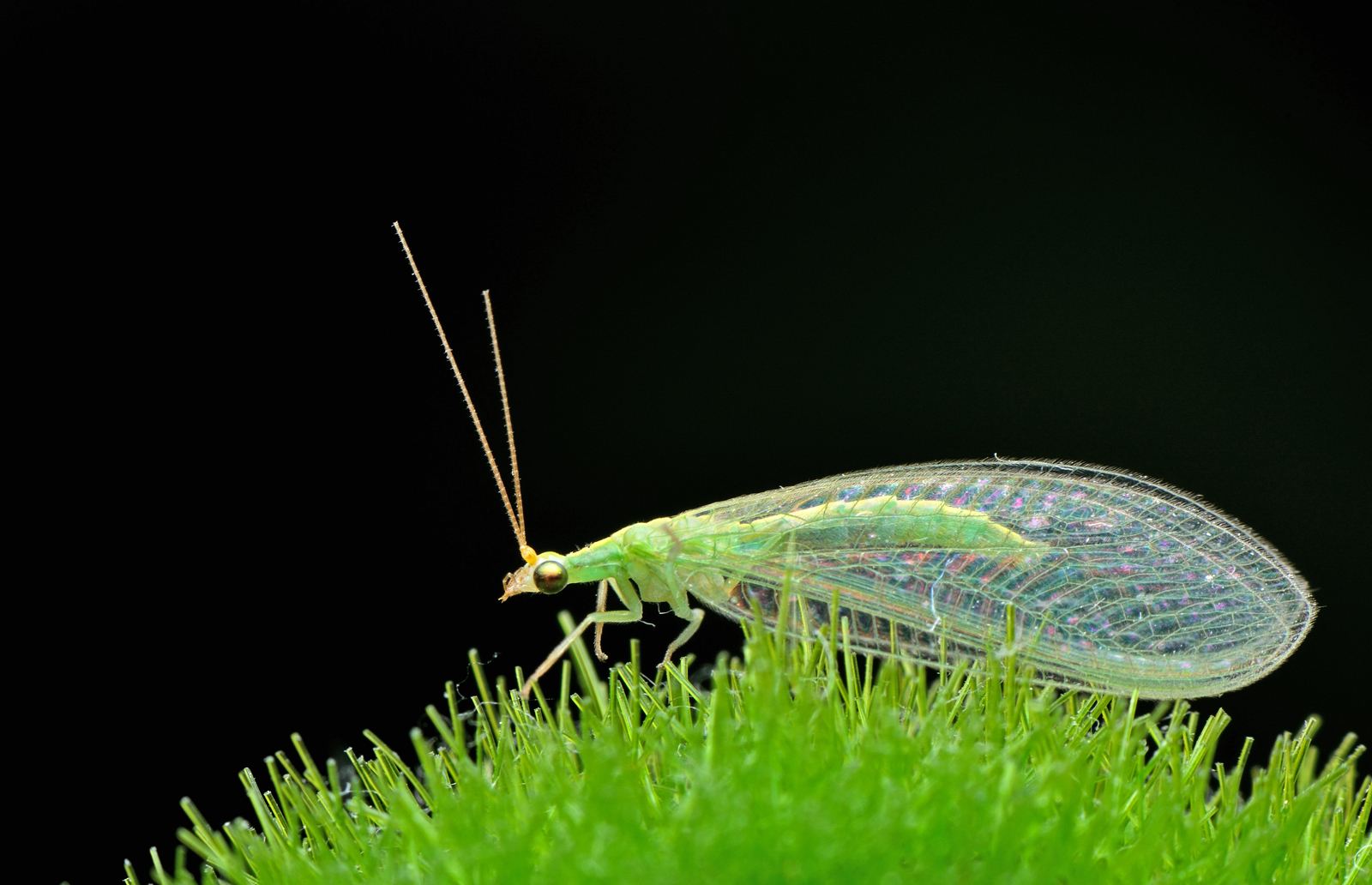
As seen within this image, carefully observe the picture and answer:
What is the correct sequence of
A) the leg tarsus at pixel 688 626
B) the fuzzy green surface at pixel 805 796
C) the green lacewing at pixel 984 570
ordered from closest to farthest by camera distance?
the fuzzy green surface at pixel 805 796, the green lacewing at pixel 984 570, the leg tarsus at pixel 688 626

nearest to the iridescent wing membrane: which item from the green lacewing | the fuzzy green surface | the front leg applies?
the green lacewing

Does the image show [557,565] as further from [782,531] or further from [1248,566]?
[1248,566]

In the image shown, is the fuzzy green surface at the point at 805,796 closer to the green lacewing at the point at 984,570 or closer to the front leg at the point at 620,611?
the green lacewing at the point at 984,570

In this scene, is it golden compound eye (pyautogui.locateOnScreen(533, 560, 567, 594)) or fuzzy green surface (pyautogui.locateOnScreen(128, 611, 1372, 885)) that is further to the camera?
golden compound eye (pyautogui.locateOnScreen(533, 560, 567, 594))

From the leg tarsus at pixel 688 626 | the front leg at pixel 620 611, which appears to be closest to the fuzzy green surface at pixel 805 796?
the leg tarsus at pixel 688 626

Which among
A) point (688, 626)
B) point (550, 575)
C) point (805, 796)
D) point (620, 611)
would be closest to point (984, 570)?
point (688, 626)

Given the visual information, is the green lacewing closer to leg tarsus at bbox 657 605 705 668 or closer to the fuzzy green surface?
leg tarsus at bbox 657 605 705 668

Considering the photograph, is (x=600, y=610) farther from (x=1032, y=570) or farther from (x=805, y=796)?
(x=805, y=796)

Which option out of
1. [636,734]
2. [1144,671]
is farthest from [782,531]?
[636,734]
